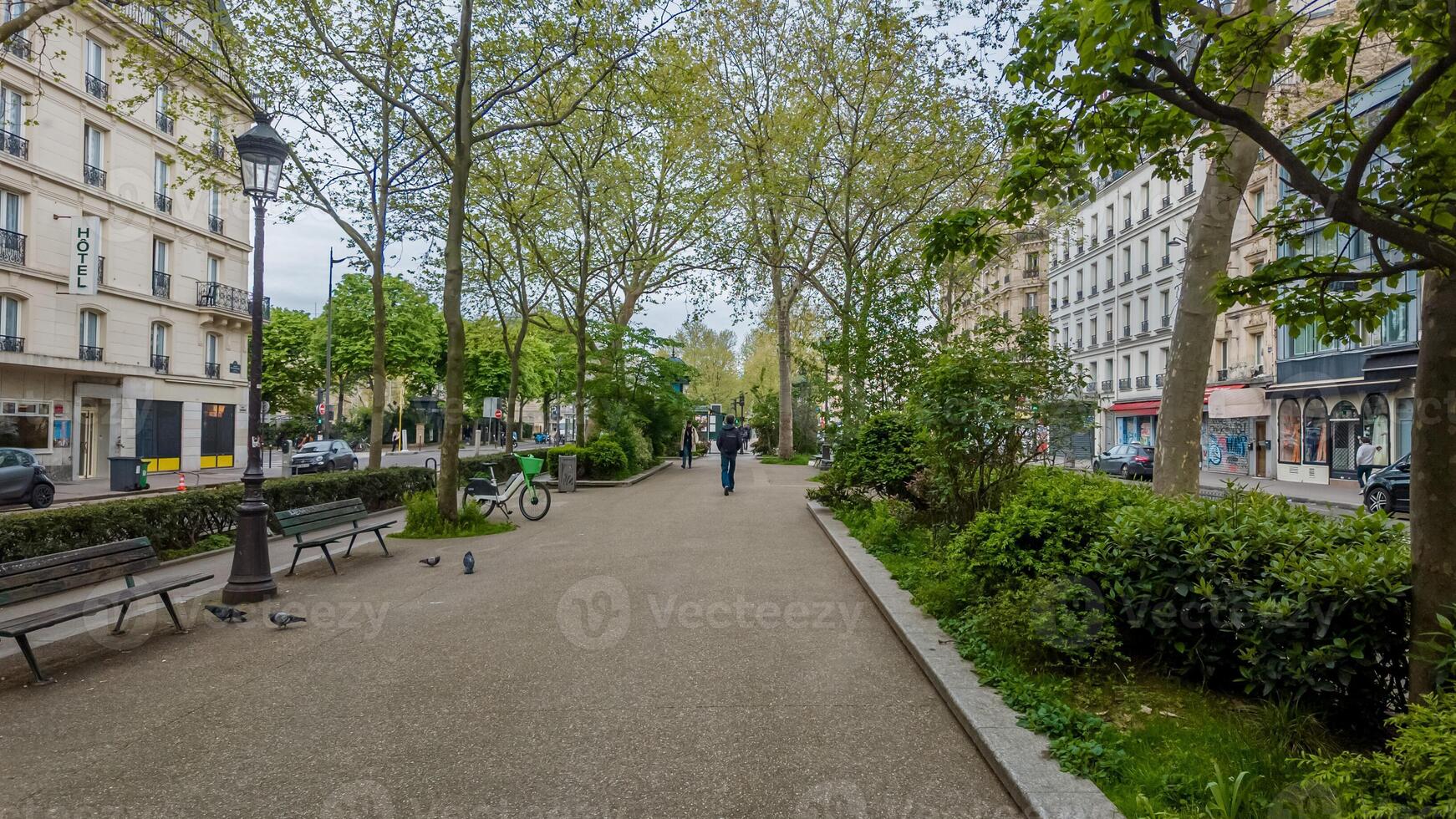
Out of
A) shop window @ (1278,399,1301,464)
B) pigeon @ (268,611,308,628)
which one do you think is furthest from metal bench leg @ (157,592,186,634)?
shop window @ (1278,399,1301,464)

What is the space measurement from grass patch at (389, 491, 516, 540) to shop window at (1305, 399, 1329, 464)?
1159 inches

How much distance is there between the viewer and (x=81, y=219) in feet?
86.5

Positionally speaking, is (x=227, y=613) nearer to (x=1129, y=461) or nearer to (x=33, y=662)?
(x=33, y=662)

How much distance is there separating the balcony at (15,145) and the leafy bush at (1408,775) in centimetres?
3286

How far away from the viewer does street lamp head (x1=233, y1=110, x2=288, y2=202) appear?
327 inches

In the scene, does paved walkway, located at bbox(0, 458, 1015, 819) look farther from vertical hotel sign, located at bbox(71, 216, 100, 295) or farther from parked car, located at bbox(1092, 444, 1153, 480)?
vertical hotel sign, located at bbox(71, 216, 100, 295)

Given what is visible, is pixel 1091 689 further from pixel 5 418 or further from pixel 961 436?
pixel 5 418

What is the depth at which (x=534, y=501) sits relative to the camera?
14.7 m

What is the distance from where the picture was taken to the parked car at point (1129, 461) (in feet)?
95.2

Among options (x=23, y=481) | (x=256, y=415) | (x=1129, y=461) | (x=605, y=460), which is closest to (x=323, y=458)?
(x=23, y=481)

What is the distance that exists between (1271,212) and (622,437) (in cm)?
2181

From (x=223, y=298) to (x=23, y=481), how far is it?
16.5 meters

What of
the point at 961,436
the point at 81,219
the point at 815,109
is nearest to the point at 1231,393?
the point at 815,109

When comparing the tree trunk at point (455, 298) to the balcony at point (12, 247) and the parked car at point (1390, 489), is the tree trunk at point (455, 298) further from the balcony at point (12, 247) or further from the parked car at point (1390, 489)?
the balcony at point (12, 247)
